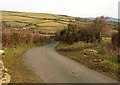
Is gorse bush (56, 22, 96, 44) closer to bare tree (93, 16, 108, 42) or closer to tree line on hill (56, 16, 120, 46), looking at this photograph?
tree line on hill (56, 16, 120, 46)

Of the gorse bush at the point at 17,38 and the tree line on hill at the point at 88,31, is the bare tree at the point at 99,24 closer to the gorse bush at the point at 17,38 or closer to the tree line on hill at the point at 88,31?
the tree line on hill at the point at 88,31

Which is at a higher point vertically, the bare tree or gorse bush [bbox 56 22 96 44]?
the bare tree

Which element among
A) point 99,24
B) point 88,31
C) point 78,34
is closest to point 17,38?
point 78,34

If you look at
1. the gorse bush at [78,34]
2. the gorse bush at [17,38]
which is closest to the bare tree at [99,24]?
the gorse bush at [78,34]

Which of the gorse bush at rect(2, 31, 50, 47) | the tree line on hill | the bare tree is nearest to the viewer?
the gorse bush at rect(2, 31, 50, 47)

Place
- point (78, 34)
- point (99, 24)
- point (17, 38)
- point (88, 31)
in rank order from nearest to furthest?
point (99, 24), point (17, 38), point (88, 31), point (78, 34)

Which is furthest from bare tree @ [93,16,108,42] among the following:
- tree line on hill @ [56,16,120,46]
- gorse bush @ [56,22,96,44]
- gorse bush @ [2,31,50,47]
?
gorse bush @ [2,31,50,47]

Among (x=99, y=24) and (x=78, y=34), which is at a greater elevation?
(x=99, y=24)

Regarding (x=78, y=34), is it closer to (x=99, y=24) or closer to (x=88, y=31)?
(x=88, y=31)

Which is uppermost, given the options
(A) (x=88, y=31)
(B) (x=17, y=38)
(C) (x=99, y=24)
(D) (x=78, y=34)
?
(C) (x=99, y=24)

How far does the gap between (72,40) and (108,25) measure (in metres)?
7.75

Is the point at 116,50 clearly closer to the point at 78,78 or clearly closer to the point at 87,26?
the point at 78,78

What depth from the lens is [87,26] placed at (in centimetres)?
4422

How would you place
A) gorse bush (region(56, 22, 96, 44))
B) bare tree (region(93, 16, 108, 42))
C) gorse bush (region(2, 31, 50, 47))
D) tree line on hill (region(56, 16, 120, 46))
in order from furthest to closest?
gorse bush (region(56, 22, 96, 44)), tree line on hill (region(56, 16, 120, 46)), bare tree (region(93, 16, 108, 42)), gorse bush (region(2, 31, 50, 47))
